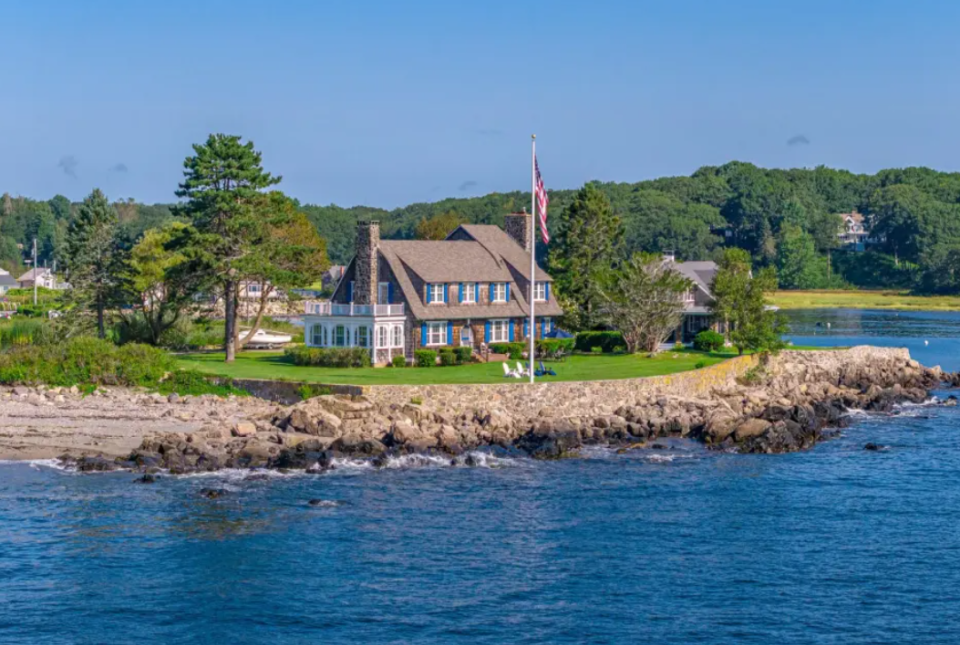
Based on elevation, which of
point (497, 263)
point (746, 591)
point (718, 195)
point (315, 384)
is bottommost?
point (746, 591)

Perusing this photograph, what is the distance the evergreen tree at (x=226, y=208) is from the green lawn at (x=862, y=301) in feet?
296

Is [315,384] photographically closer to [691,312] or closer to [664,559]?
[664,559]

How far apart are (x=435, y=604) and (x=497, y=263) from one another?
3702cm

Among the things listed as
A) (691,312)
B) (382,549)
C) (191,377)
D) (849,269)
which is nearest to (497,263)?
(691,312)

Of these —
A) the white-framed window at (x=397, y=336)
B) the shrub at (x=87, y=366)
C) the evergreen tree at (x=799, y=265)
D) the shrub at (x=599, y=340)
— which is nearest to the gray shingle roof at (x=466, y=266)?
the white-framed window at (x=397, y=336)

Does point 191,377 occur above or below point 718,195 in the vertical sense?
below

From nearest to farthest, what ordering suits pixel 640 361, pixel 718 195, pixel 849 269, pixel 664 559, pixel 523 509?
pixel 664 559, pixel 523 509, pixel 640 361, pixel 849 269, pixel 718 195

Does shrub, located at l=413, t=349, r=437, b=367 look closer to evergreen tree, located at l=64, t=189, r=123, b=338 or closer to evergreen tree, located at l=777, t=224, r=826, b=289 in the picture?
evergreen tree, located at l=64, t=189, r=123, b=338

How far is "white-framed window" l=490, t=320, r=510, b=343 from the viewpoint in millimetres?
62172

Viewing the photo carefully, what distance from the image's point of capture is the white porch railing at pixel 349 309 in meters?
57.1

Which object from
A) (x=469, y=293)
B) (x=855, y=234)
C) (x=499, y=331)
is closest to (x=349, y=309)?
(x=469, y=293)

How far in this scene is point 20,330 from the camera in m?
63.4

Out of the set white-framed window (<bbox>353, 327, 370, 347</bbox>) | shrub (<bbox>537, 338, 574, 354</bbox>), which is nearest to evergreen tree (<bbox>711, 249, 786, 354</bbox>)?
shrub (<bbox>537, 338, 574, 354</bbox>)

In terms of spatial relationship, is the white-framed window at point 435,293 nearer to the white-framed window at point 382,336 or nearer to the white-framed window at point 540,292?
the white-framed window at point 382,336
